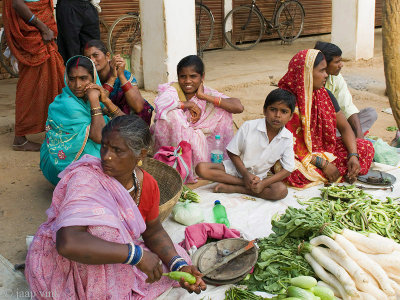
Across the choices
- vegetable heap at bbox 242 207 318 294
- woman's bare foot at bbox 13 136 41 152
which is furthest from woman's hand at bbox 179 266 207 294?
woman's bare foot at bbox 13 136 41 152

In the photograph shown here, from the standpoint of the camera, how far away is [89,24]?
5281mm

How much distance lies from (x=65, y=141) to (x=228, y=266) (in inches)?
62.5

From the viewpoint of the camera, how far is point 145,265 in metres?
2.19

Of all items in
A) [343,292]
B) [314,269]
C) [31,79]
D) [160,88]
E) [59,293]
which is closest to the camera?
[59,293]

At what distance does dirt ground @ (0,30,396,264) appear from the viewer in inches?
134

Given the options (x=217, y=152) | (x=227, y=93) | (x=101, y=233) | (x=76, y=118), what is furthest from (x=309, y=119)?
(x=227, y=93)

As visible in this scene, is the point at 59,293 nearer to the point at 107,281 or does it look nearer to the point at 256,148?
the point at 107,281

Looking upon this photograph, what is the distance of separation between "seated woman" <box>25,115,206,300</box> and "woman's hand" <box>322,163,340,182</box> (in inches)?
79.6

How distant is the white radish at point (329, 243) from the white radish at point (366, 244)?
146mm

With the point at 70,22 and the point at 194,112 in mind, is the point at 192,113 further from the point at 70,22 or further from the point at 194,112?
the point at 70,22

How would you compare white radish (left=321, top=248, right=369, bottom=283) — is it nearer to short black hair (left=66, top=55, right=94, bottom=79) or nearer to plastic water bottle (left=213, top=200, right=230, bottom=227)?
plastic water bottle (left=213, top=200, right=230, bottom=227)

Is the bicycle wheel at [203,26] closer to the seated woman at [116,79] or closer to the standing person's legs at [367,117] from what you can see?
the standing person's legs at [367,117]

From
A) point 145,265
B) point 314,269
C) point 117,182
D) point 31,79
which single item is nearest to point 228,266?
point 314,269

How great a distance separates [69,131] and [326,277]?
2.09m
